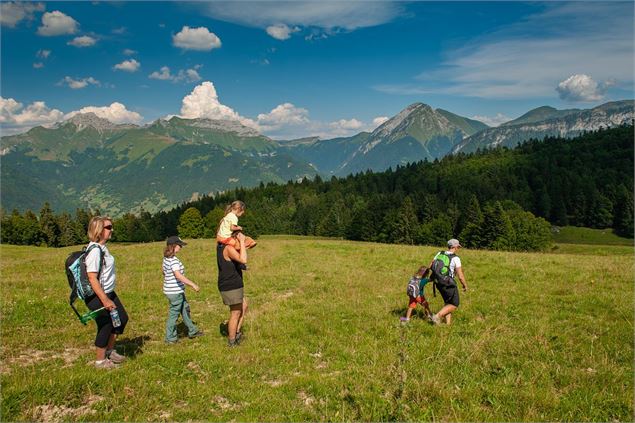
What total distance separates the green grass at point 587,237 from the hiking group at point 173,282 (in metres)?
132

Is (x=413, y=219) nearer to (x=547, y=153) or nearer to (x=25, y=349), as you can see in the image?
(x=25, y=349)

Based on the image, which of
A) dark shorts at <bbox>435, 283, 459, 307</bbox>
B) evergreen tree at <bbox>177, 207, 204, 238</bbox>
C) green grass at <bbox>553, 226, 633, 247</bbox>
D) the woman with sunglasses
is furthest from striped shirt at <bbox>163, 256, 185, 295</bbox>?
green grass at <bbox>553, 226, 633, 247</bbox>

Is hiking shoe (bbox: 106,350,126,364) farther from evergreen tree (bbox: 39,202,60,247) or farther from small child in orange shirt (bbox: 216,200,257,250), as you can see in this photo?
evergreen tree (bbox: 39,202,60,247)

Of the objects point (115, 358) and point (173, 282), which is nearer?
point (115, 358)

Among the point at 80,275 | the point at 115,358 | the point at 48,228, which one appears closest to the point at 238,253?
the point at 80,275

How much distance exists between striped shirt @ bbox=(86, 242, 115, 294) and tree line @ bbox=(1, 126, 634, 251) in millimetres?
84116

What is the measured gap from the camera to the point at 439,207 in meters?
116

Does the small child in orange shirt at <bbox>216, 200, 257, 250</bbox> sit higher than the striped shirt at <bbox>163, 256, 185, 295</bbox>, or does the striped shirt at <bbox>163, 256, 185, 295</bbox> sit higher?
the small child in orange shirt at <bbox>216, 200, 257, 250</bbox>

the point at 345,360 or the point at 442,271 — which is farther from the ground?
the point at 442,271

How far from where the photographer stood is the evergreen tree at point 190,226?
4395 inches

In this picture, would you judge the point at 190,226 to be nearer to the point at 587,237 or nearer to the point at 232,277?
the point at 232,277

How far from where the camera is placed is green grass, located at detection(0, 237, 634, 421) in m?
6.29

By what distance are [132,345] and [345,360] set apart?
18.6 feet

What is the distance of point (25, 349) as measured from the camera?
9.47 metres
